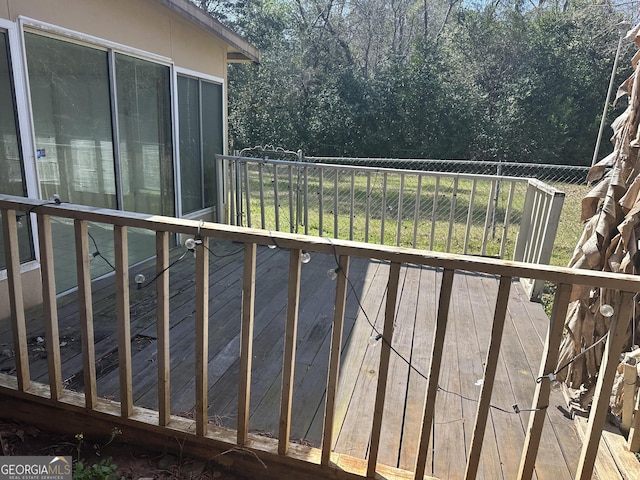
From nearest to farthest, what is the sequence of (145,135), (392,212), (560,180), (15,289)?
1. (15,289)
2. (145,135)
3. (392,212)
4. (560,180)

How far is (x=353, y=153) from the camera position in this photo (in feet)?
49.9

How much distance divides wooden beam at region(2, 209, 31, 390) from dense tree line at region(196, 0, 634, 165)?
1387 cm

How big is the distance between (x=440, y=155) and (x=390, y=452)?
46.6 ft

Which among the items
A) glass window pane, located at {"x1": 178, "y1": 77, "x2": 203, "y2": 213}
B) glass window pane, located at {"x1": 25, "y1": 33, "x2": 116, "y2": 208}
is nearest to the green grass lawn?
glass window pane, located at {"x1": 178, "y1": 77, "x2": 203, "y2": 213}

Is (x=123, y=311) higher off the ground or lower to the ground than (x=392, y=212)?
higher

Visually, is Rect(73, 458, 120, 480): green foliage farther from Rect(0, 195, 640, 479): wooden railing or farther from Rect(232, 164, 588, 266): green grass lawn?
Rect(232, 164, 588, 266): green grass lawn

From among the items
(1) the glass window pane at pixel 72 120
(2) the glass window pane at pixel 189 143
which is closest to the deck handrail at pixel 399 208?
(2) the glass window pane at pixel 189 143

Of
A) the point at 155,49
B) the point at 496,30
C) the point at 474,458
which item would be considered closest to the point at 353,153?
the point at 496,30

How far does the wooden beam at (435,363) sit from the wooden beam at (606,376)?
49 centimetres

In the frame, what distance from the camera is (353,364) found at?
2574mm

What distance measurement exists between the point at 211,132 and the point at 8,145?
281cm

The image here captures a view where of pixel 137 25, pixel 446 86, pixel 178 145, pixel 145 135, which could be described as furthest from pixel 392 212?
pixel 446 86

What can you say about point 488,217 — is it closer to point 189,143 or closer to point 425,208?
point 189,143

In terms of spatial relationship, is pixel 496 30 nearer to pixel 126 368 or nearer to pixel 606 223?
pixel 606 223
